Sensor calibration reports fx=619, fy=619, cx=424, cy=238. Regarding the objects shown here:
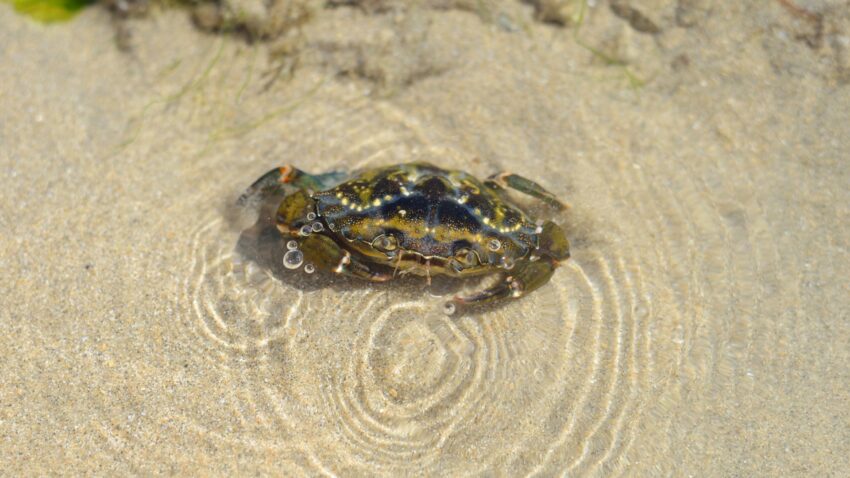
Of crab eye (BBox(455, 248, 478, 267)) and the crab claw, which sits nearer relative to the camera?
crab eye (BBox(455, 248, 478, 267))

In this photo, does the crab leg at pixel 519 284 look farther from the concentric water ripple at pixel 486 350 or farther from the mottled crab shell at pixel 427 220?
the concentric water ripple at pixel 486 350

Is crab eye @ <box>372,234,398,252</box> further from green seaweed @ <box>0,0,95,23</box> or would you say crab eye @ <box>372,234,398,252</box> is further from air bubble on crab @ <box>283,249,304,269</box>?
green seaweed @ <box>0,0,95,23</box>

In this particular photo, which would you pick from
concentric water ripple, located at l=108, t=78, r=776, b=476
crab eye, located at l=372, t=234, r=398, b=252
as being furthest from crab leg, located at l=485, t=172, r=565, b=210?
crab eye, located at l=372, t=234, r=398, b=252

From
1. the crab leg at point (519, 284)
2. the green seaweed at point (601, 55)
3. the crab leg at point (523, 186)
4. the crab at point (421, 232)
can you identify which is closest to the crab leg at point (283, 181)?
the crab at point (421, 232)

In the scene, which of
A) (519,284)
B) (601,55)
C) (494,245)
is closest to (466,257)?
(494,245)

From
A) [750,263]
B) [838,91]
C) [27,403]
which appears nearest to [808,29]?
[838,91]

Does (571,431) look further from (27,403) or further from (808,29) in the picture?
(808,29)

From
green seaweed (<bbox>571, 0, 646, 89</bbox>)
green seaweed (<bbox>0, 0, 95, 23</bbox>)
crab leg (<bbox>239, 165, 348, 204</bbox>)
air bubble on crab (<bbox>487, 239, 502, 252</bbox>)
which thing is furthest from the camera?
green seaweed (<bbox>0, 0, 95, 23</bbox>)

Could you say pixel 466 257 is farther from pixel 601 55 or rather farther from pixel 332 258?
pixel 601 55
